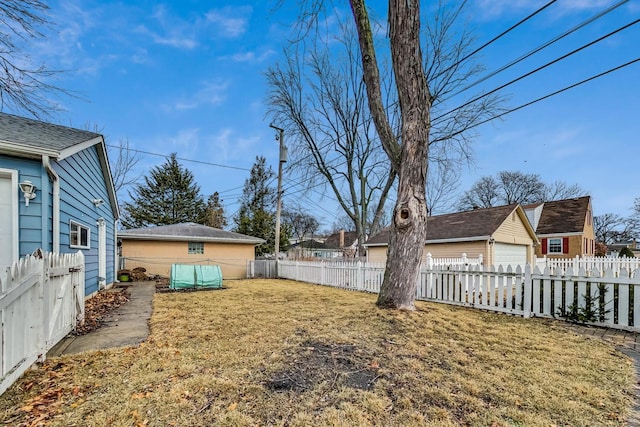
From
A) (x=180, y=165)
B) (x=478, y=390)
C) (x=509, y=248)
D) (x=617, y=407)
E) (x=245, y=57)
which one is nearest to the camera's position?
(x=617, y=407)

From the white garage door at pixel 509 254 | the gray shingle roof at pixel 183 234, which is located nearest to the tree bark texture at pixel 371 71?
the white garage door at pixel 509 254

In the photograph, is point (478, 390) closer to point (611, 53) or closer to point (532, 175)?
point (611, 53)

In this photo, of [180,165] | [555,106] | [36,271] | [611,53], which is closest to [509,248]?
[555,106]

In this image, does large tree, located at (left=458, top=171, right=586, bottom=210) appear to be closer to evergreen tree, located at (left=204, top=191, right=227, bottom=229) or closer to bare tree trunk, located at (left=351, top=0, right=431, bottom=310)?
evergreen tree, located at (left=204, top=191, right=227, bottom=229)

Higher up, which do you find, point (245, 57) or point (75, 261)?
point (245, 57)

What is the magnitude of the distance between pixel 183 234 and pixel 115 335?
12461mm

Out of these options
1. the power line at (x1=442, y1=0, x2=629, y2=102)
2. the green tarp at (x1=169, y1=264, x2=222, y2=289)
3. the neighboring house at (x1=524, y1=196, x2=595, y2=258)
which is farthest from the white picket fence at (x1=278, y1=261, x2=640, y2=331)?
the neighboring house at (x1=524, y1=196, x2=595, y2=258)

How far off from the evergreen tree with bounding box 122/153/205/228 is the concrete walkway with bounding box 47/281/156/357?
27314 millimetres

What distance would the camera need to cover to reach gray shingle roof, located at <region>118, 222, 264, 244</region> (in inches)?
597

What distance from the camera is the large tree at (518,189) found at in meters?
35.7

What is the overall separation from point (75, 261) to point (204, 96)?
10.9 metres

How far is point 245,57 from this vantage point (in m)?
10.9

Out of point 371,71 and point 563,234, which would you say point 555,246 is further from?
point 371,71

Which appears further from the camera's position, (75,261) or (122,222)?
(122,222)
